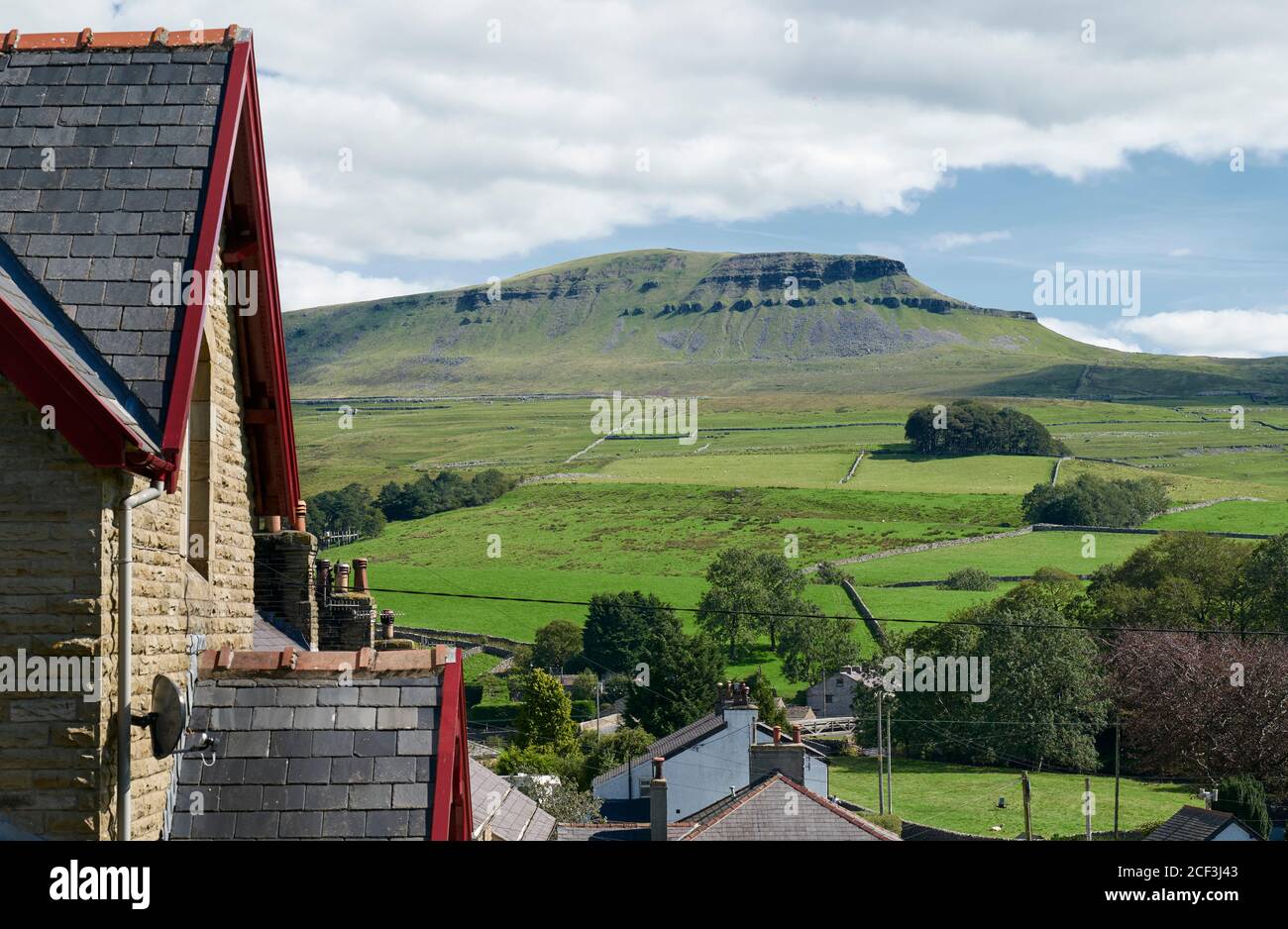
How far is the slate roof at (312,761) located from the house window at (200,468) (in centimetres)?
148

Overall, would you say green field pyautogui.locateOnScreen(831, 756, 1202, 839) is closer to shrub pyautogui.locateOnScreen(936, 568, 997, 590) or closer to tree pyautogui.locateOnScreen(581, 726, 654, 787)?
tree pyautogui.locateOnScreen(581, 726, 654, 787)

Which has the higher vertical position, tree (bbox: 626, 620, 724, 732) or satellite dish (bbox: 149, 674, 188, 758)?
satellite dish (bbox: 149, 674, 188, 758)

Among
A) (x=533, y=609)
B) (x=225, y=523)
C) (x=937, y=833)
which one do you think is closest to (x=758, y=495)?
(x=533, y=609)

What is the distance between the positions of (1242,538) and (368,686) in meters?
139

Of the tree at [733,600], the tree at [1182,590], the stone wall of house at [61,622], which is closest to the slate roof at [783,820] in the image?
the stone wall of house at [61,622]

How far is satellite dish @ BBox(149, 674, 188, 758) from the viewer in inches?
346

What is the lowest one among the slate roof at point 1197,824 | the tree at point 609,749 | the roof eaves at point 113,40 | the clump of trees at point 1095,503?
the tree at point 609,749

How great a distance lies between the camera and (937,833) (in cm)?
5991

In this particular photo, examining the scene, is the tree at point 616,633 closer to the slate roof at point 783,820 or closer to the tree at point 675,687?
the tree at point 675,687

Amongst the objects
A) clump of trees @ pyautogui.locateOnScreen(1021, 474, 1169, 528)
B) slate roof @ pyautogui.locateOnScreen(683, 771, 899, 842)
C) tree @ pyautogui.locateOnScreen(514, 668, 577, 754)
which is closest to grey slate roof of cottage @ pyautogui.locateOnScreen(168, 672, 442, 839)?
slate roof @ pyautogui.locateOnScreen(683, 771, 899, 842)

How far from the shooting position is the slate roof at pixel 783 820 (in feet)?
114

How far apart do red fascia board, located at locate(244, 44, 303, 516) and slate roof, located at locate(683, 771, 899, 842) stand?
2402 cm

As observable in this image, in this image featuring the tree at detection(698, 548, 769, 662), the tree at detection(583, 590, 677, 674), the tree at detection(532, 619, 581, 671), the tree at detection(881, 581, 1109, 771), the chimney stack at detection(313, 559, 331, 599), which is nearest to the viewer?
the chimney stack at detection(313, 559, 331, 599)
